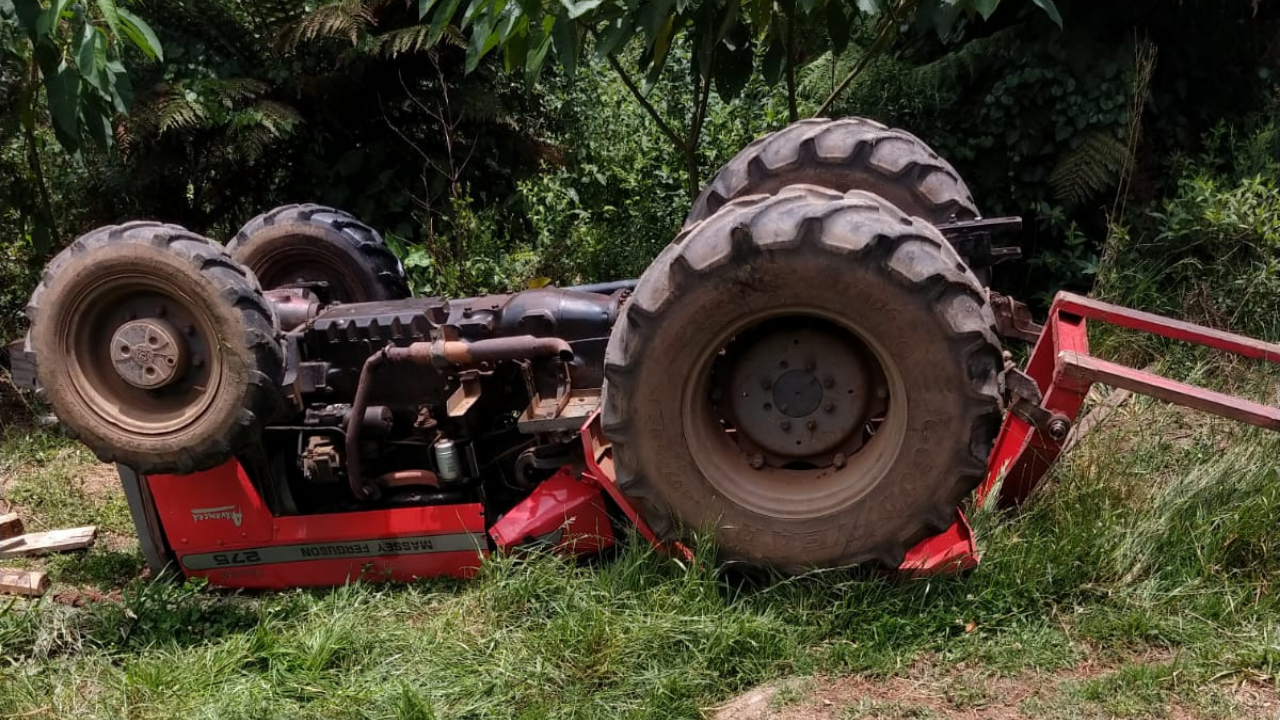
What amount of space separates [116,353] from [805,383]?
90.1 inches

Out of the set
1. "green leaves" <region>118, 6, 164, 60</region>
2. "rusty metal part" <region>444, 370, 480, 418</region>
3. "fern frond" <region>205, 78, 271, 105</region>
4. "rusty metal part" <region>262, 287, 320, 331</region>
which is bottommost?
"rusty metal part" <region>444, 370, 480, 418</region>

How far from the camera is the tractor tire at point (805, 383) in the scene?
3340 millimetres

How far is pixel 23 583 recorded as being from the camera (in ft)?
14.6

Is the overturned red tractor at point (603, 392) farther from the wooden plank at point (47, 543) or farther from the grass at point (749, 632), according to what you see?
the wooden plank at point (47, 543)

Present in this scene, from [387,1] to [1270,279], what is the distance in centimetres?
508

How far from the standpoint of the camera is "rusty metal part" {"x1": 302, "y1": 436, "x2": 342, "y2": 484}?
13.7 feet

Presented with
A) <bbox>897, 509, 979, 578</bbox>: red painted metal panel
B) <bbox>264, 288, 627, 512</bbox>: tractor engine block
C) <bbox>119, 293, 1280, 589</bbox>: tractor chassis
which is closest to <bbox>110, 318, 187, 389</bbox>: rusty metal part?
<bbox>264, 288, 627, 512</bbox>: tractor engine block

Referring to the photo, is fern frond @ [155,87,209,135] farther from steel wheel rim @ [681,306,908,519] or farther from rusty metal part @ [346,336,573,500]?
steel wheel rim @ [681,306,908,519]

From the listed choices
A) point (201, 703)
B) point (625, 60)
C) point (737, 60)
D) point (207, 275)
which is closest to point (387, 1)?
point (625, 60)

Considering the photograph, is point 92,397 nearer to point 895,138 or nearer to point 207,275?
point 207,275

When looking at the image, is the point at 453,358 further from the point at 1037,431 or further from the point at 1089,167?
the point at 1089,167

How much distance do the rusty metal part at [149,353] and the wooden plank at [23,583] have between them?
1.15 meters

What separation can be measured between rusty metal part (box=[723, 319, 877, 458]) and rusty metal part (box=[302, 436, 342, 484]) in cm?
149

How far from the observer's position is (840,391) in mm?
3641
